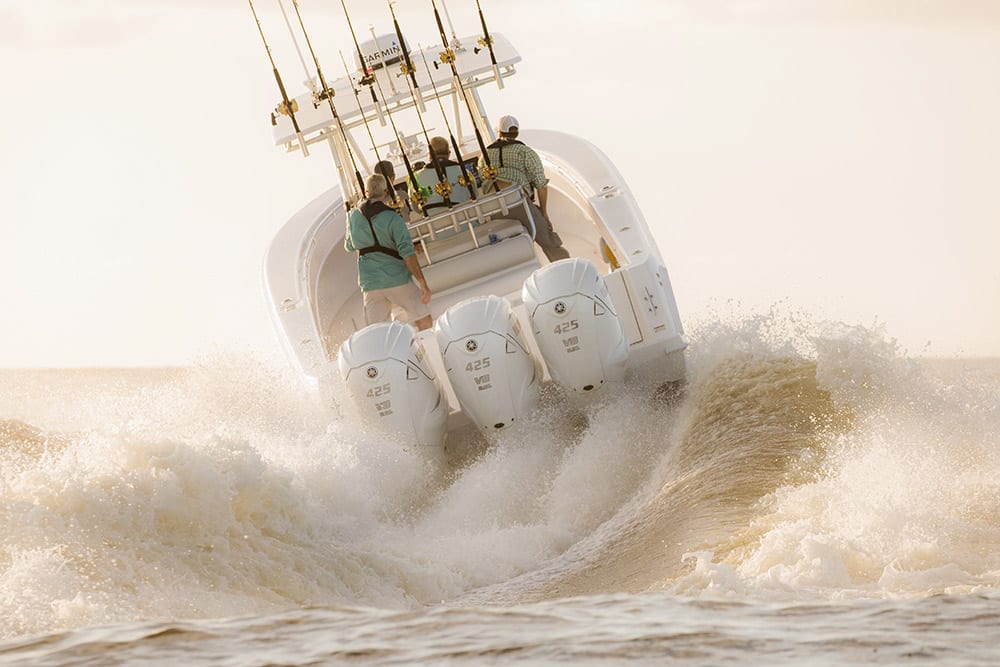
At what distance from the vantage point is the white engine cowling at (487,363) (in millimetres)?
4418

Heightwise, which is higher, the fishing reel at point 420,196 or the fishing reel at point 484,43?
the fishing reel at point 484,43

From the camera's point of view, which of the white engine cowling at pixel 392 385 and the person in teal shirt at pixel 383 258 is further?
the person in teal shirt at pixel 383 258

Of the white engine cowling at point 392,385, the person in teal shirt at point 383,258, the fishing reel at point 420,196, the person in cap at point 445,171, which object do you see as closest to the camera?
the white engine cowling at point 392,385

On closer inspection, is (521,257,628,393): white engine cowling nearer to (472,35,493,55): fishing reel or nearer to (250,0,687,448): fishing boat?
(250,0,687,448): fishing boat

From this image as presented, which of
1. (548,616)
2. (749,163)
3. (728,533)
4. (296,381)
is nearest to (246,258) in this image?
(749,163)

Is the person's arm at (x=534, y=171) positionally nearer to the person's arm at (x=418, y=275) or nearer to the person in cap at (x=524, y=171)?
the person in cap at (x=524, y=171)

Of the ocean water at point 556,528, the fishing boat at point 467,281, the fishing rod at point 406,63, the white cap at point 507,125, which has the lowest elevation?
the ocean water at point 556,528

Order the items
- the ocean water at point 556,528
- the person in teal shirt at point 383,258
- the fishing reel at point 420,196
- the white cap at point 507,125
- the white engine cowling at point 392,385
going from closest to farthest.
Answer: the ocean water at point 556,528 < the white engine cowling at point 392,385 < the person in teal shirt at point 383,258 < the fishing reel at point 420,196 < the white cap at point 507,125

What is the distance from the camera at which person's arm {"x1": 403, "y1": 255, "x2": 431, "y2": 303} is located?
5457 millimetres

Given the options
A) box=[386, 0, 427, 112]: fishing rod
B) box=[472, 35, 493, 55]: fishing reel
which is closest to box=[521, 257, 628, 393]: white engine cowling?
box=[386, 0, 427, 112]: fishing rod

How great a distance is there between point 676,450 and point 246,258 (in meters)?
24.9

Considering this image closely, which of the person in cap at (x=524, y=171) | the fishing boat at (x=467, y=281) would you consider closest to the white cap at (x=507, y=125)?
the person in cap at (x=524, y=171)

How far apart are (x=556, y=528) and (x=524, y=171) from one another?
247 cm

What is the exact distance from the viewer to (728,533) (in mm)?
3307
